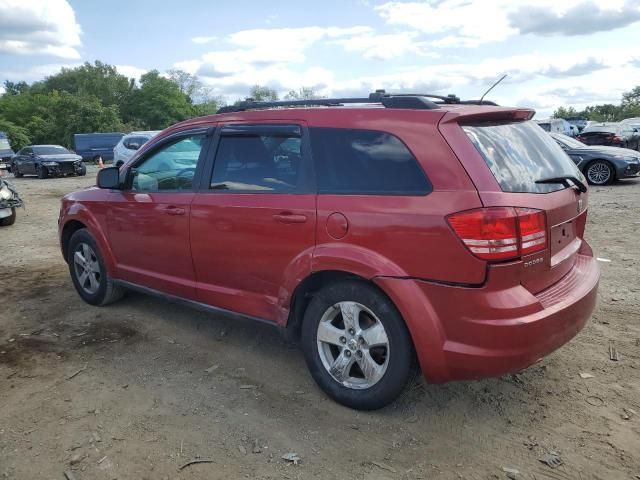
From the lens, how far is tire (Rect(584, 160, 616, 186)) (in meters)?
13.1

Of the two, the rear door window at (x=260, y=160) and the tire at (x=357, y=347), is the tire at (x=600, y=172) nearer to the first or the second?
the rear door window at (x=260, y=160)

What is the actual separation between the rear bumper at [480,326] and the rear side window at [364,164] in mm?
532

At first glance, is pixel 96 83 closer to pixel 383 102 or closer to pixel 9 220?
pixel 9 220

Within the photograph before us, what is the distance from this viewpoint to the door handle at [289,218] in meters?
3.25

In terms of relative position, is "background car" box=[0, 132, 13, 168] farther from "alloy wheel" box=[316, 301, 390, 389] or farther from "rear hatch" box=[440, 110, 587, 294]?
"rear hatch" box=[440, 110, 587, 294]

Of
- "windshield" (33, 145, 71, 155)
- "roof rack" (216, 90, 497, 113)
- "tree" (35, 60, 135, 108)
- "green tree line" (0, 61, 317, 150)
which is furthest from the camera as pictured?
"tree" (35, 60, 135, 108)

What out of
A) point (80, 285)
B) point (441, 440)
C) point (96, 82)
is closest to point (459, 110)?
point (441, 440)

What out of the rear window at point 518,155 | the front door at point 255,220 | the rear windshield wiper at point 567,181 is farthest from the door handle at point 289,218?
the rear windshield wiper at point 567,181

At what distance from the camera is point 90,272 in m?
5.18

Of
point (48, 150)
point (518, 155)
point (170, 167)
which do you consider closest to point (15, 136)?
point (48, 150)

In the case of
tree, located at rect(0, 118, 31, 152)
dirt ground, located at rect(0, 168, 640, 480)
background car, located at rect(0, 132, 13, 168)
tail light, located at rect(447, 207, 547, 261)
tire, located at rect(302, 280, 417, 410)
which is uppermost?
tree, located at rect(0, 118, 31, 152)

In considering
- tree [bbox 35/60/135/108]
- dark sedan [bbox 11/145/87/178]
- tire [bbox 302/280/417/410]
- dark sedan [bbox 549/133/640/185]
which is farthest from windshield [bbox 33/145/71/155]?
tree [bbox 35/60/135/108]

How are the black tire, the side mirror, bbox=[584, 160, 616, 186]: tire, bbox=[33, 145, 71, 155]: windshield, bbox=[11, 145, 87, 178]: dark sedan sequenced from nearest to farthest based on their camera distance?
1. the side mirror
2. the black tire
3. bbox=[584, 160, 616, 186]: tire
4. bbox=[11, 145, 87, 178]: dark sedan
5. bbox=[33, 145, 71, 155]: windshield

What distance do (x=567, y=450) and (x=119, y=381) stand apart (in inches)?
110
